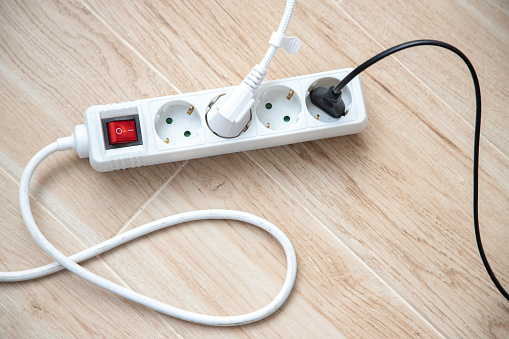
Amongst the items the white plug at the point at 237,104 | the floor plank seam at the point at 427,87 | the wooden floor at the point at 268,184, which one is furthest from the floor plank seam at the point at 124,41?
the floor plank seam at the point at 427,87

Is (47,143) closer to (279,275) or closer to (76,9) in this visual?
(76,9)

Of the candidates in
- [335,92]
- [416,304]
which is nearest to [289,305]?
[416,304]

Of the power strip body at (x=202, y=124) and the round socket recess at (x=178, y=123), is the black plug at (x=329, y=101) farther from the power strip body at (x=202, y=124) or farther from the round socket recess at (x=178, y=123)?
the round socket recess at (x=178, y=123)

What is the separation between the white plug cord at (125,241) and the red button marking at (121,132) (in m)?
0.06

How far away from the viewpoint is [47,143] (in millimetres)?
622

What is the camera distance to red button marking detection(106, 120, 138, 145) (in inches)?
22.6

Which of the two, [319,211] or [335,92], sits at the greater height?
[335,92]

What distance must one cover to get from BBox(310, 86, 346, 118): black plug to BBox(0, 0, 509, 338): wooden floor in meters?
0.06

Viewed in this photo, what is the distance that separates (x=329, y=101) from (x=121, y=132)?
26 centimetres

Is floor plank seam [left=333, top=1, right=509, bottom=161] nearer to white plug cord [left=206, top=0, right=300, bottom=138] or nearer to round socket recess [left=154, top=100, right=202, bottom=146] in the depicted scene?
white plug cord [left=206, top=0, right=300, bottom=138]

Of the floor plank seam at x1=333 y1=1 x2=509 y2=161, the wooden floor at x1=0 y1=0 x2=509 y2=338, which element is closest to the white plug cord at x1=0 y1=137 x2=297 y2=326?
the wooden floor at x1=0 y1=0 x2=509 y2=338

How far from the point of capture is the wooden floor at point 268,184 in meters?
0.61

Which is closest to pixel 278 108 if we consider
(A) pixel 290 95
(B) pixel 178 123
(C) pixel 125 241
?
(A) pixel 290 95

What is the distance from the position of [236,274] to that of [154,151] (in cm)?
19
